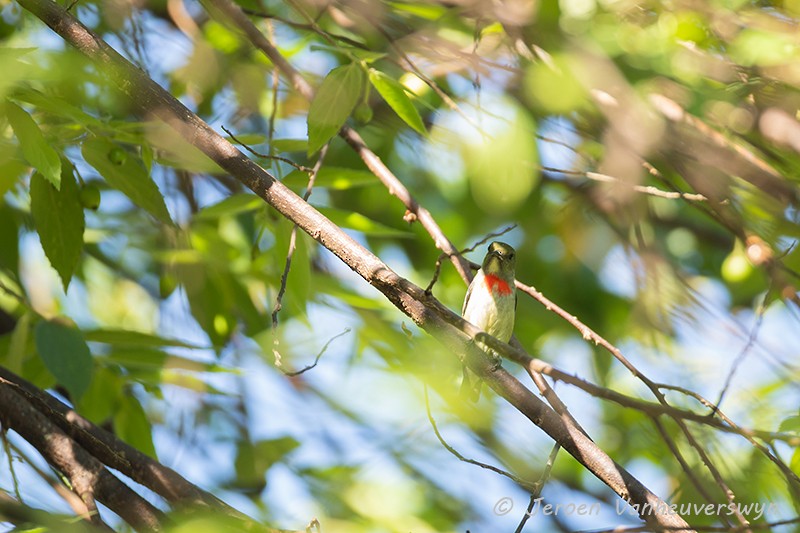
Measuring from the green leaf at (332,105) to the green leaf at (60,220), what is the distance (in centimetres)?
76

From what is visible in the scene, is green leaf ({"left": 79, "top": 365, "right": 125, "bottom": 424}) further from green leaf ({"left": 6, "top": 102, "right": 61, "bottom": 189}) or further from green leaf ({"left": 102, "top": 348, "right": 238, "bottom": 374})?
green leaf ({"left": 6, "top": 102, "right": 61, "bottom": 189})

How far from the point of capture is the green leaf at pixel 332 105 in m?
2.42

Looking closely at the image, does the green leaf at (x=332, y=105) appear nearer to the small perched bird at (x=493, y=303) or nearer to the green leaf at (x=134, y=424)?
the green leaf at (x=134, y=424)

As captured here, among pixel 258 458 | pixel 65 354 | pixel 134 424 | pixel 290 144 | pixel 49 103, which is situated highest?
pixel 290 144

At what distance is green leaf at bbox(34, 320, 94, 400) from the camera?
2574 millimetres

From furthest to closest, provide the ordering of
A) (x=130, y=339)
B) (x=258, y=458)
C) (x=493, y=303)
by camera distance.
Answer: (x=493, y=303) < (x=258, y=458) < (x=130, y=339)

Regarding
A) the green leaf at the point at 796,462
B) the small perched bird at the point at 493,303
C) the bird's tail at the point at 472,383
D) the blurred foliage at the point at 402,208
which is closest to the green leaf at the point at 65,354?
the blurred foliage at the point at 402,208

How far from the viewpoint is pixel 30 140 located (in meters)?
2.10

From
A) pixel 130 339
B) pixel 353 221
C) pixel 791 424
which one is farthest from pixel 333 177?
pixel 791 424

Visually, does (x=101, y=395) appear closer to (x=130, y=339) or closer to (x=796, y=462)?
(x=130, y=339)

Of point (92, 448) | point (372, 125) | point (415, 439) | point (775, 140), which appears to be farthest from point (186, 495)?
point (775, 140)

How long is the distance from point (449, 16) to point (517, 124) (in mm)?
727

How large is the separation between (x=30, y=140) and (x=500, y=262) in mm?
2456

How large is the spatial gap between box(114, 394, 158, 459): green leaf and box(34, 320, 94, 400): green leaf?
2.01 ft
